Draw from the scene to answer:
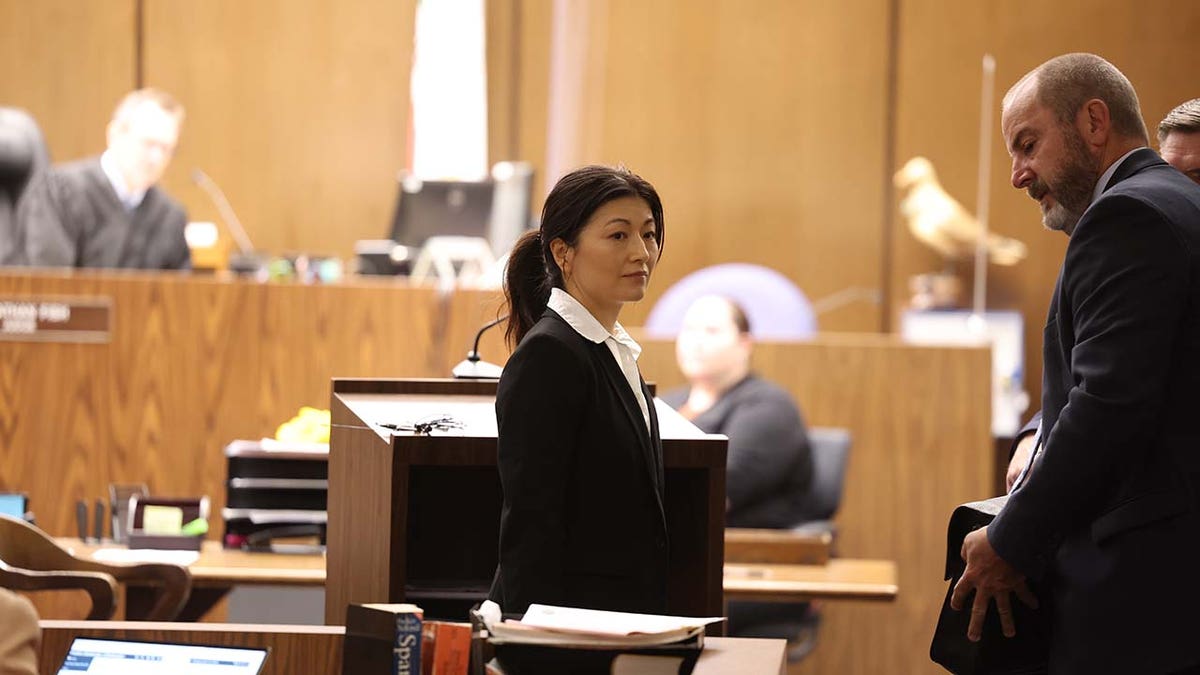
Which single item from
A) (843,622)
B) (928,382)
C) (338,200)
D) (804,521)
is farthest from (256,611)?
(338,200)

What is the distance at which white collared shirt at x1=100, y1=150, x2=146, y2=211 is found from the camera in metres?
5.63

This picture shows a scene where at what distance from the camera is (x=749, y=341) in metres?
4.99

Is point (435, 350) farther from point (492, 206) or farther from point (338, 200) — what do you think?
point (338, 200)

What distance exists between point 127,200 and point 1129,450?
4332 mm

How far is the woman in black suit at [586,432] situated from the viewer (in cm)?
198

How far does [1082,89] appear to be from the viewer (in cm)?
210

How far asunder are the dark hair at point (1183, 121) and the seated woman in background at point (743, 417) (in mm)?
2304

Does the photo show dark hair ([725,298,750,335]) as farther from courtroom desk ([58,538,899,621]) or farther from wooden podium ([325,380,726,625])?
wooden podium ([325,380,726,625])

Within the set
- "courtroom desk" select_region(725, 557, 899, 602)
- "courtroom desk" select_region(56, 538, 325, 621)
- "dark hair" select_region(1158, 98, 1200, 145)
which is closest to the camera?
"dark hair" select_region(1158, 98, 1200, 145)

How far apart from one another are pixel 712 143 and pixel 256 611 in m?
3.83

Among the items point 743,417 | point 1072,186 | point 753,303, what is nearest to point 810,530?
point 743,417

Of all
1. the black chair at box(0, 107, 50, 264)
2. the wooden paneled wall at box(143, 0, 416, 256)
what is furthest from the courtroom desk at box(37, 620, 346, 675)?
the wooden paneled wall at box(143, 0, 416, 256)

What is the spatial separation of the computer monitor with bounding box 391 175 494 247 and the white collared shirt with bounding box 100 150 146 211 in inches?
34.3

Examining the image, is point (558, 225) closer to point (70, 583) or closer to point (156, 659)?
point (156, 659)
